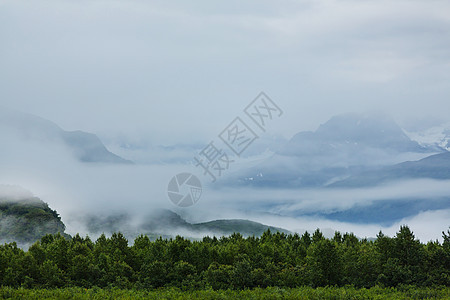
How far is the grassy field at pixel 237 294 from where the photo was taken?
14656 mm

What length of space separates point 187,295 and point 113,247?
5482 mm

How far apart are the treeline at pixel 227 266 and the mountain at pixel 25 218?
33.0 metres

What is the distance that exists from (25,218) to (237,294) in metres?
41.6

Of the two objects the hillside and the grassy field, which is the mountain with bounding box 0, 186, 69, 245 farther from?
the grassy field

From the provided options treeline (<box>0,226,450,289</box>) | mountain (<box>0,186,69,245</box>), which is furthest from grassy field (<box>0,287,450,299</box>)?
mountain (<box>0,186,69,245</box>)

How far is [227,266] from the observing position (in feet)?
57.1

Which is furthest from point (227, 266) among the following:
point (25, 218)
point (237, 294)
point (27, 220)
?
A: point (25, 218)

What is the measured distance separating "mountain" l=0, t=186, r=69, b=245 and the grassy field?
3541 cm

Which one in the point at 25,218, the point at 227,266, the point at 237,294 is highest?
the point at 25,218

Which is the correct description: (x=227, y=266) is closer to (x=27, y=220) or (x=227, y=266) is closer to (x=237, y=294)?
(x=237, y=294)

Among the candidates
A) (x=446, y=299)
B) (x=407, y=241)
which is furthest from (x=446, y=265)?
(x=446, y=299)

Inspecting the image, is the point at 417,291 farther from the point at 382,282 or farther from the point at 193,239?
the point at 193,239

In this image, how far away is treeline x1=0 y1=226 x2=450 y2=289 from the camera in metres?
16.9

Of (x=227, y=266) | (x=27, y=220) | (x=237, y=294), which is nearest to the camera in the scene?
(x=237, y=294)
